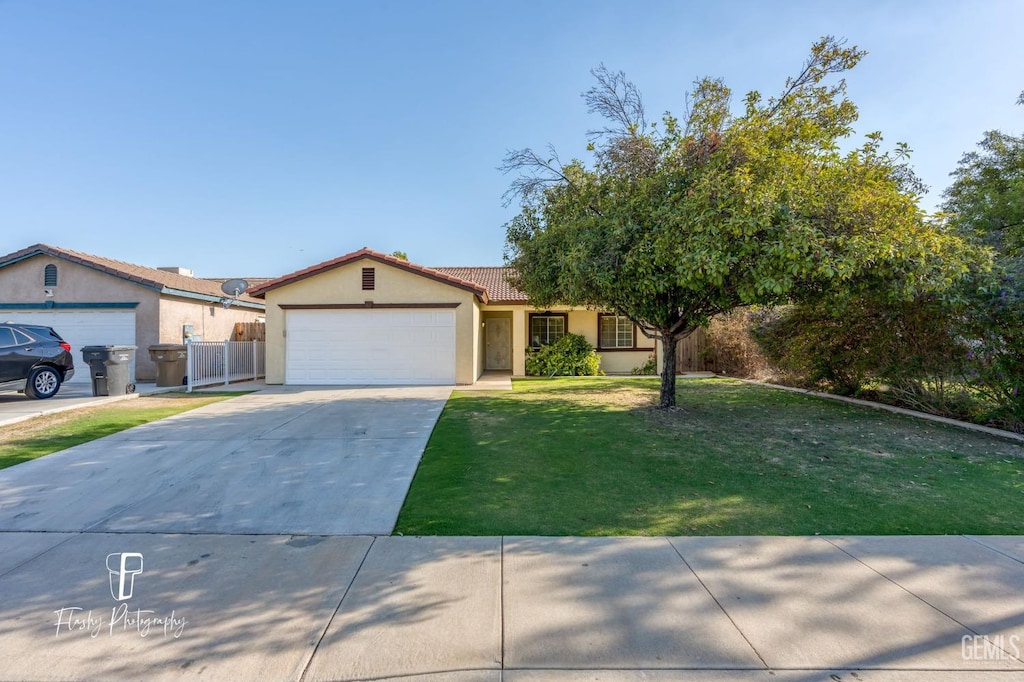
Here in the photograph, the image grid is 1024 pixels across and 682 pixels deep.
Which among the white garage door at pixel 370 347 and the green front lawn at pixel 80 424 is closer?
the green front lawn at pixel 80 424

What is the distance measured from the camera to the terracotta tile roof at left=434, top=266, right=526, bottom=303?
1706cm

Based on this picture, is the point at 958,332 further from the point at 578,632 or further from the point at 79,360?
the point at 79,360

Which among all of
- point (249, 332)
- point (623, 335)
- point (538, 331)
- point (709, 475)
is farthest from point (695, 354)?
point (249, 332)

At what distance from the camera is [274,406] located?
10445 mm

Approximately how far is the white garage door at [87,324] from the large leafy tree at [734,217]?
521 inches

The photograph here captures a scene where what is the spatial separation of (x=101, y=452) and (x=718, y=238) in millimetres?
9130

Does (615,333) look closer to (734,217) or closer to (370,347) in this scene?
(370,347)

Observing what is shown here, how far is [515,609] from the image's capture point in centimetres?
301

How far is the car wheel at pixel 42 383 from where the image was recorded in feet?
36.3

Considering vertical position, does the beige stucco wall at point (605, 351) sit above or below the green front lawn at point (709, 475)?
above

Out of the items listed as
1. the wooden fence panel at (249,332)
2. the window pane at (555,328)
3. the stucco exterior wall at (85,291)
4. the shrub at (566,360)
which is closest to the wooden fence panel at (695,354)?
the shrub at (566,360)

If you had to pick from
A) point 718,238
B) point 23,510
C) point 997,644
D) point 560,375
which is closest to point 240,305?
point 560,375

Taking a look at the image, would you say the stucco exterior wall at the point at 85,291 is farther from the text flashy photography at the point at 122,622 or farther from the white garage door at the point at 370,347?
the text flashy photography at the point at 122,622

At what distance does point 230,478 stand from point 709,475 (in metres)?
5.67
